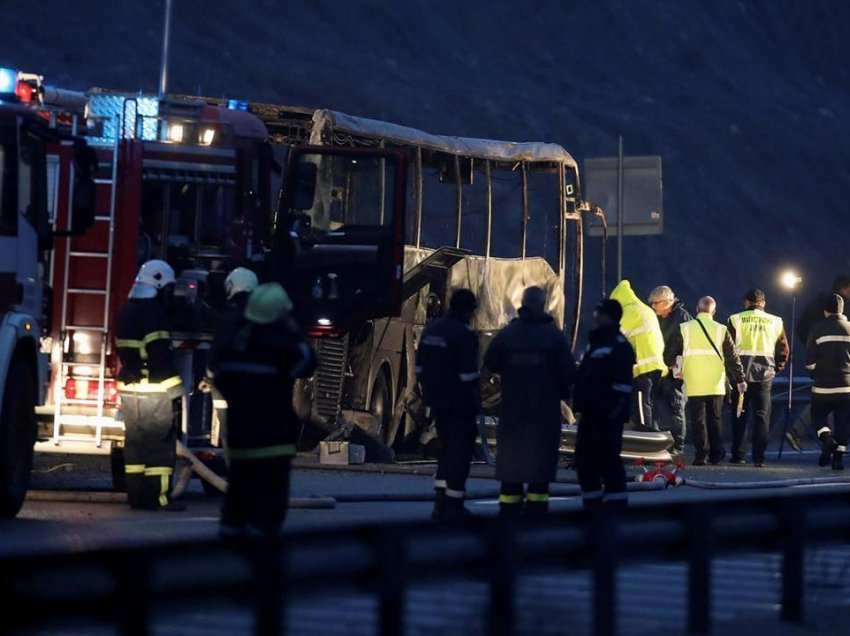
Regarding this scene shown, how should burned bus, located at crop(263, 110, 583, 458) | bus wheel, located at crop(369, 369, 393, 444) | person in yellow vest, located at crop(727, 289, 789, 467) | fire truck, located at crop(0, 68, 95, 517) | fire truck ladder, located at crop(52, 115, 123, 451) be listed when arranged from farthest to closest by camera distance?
person in yellow vest, located at crop(727, 289, 789, 467)
bus wheel, located at crop(369, 369, 393, 444)
burned bus, located at crop(263, 110, 583, 458)
fire truck ladder, located at crop(52, 115, 123, 451)
fire truck, located at crop(0, 68, 95, 517)

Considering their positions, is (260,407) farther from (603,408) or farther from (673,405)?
(673,405)

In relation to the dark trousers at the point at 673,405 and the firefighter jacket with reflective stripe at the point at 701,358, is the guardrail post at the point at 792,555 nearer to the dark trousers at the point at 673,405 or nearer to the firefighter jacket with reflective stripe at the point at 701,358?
the dark trousers at the point at 673,405

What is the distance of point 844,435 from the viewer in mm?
22453

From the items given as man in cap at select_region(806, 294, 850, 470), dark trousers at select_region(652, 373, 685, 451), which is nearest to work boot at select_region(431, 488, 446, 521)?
dark trousers at select_region(652, 373, 685, 451)

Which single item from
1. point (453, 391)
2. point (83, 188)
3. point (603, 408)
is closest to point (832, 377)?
point (453, 391)

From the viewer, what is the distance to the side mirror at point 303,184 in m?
17.4

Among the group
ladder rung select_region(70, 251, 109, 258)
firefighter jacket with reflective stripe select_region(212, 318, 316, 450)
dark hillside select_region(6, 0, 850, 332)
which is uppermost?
dark hillside select_region(6, 0, 850, 332)

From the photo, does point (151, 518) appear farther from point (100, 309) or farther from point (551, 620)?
point (551, 620)

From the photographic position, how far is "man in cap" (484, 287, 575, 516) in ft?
44.4

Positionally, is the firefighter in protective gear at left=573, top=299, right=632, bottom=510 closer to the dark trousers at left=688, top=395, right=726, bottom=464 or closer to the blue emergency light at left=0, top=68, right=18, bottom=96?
the blue emergency light at left=0, top=68, right=18, bottom=96

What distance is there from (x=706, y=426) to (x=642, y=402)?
1.67 metres

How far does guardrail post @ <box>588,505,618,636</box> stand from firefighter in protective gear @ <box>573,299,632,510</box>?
6.12 metres

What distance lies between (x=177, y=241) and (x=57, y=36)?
177 feet

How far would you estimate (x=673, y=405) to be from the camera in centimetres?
2281
